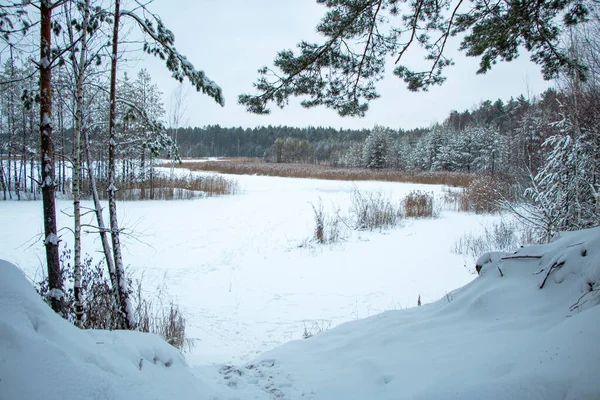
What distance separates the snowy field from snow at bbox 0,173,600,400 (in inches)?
1.7

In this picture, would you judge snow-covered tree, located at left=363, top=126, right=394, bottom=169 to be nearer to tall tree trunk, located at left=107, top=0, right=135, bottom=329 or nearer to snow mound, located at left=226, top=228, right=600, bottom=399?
snow mound, located at left=226, top=228, right=600, bottom=399

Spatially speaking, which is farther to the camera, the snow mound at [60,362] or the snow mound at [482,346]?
the snow mound at [482,346]

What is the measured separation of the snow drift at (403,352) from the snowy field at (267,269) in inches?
47.2

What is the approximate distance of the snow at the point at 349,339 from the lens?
113 centimetres

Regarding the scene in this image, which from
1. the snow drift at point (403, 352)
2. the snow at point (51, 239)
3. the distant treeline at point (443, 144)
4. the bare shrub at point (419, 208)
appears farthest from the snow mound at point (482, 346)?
the bare shrub at point (419, 208)

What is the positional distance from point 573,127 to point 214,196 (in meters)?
15.6

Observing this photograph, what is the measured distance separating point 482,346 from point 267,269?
4989 mm

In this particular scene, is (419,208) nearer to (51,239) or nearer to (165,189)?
(51,239)

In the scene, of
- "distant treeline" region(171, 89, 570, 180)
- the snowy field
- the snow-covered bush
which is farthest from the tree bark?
"distant treeline" region(171, 89, 570, 180)

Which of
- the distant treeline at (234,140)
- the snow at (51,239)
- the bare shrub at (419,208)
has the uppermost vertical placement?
the distant treeline at (234,140)

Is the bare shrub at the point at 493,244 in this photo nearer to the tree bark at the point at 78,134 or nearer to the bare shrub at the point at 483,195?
the bare shrub at the point at 483,195

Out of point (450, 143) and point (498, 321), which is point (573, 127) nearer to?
point (498, 321)

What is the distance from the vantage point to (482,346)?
1.73 meters

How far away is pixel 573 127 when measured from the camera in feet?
20.6
